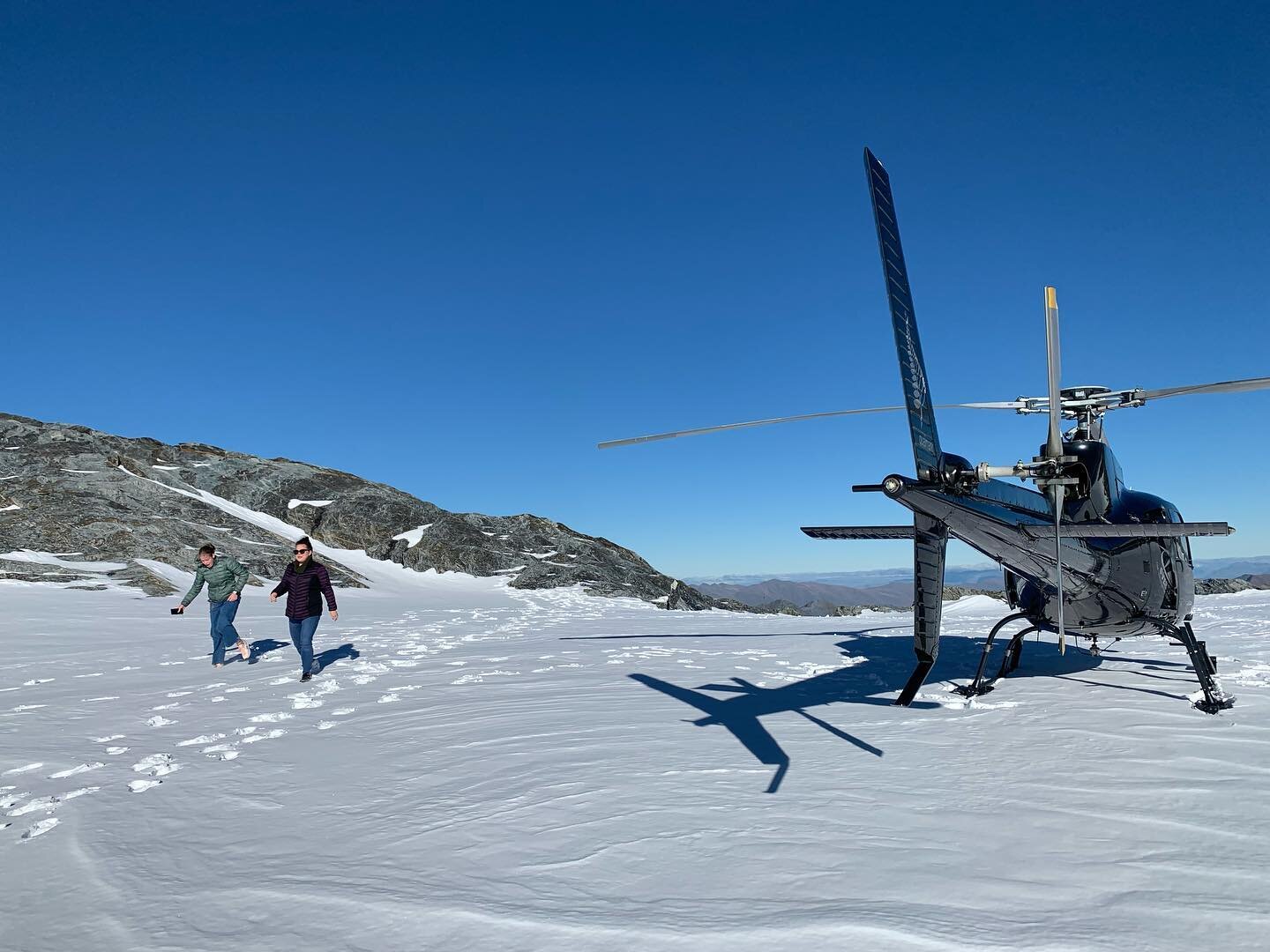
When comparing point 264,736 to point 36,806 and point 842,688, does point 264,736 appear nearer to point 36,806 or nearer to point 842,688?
point 36,806

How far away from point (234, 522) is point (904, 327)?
1252 inches

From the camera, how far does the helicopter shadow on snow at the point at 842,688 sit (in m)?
6.39

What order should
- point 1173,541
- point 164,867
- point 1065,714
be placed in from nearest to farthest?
point 164,867, point 1065,714, point 1173,541

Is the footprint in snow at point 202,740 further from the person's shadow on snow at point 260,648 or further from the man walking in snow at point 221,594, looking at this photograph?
the person's shadow on snow at point 260,648

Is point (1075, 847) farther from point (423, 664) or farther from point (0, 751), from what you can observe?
point (423, 664)

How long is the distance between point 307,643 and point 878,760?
7427mm

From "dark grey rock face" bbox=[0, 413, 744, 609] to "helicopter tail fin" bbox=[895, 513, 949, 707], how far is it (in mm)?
20884

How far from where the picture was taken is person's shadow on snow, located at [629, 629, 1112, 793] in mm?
6349

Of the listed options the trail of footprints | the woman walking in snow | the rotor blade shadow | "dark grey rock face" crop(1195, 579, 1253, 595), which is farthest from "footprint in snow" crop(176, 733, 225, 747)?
"dark grey rock face" crop(1195, 579, 1253, 595)

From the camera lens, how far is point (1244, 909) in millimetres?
3209

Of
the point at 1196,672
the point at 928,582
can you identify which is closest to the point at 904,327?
the point at 928,582

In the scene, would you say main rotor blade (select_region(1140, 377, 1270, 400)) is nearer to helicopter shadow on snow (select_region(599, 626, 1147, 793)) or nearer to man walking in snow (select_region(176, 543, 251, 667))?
helicopter shadow on snow (select_region(599, 626, 1147, 793))

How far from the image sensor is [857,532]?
944 cm

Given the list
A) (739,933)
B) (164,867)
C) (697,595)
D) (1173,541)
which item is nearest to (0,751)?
(164,867)
